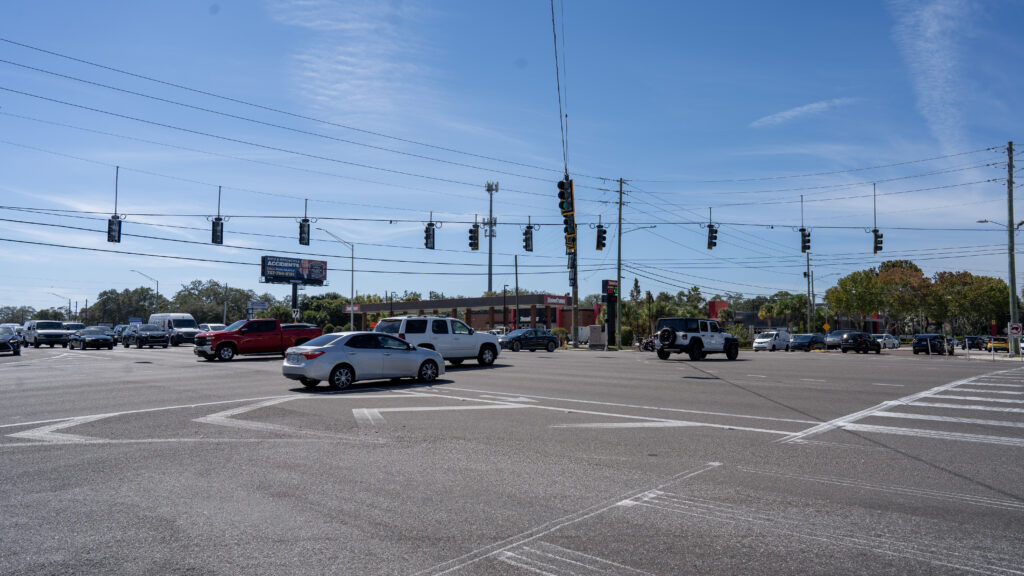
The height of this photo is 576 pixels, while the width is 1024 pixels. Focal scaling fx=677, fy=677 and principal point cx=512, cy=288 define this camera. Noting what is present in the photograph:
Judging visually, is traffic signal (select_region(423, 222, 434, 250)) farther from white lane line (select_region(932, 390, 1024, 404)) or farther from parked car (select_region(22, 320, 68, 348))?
parked car (select_region(22, 320, 68, 348))

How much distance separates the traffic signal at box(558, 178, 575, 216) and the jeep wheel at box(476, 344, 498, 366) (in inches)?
232

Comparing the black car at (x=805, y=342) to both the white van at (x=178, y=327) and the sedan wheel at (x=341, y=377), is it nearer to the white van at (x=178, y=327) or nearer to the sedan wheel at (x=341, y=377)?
the sedan wheel at (x=341, y=377)

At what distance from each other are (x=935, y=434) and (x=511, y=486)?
706 centimetres

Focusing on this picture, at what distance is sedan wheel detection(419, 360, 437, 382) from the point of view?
1848 centimetres

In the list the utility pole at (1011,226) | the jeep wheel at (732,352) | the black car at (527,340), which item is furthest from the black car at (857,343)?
the black car at (527,340)

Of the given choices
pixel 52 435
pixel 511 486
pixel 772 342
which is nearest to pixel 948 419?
pixel 511 486

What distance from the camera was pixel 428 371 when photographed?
61.0 feet

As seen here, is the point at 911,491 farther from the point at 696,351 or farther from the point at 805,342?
the point at 805,342

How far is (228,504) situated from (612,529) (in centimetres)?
350

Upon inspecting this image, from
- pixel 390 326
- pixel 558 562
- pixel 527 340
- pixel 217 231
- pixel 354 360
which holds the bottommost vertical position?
pixel 558 562

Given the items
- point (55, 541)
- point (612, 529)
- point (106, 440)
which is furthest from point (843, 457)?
point (106, 440)

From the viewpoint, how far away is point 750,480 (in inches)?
281

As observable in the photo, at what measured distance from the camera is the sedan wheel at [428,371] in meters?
18.5

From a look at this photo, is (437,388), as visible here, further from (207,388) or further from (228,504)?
(228,504)
